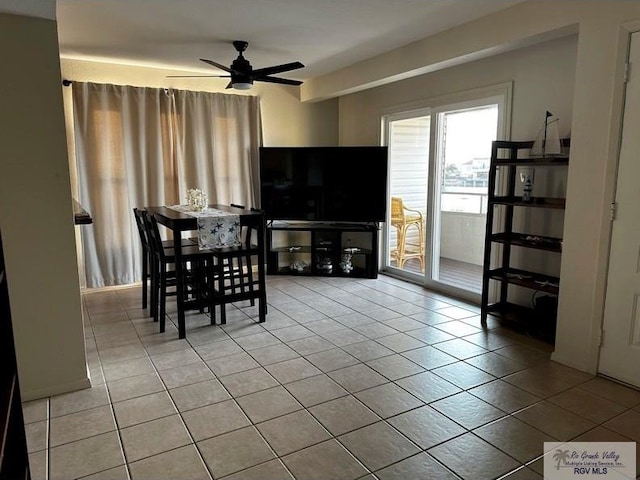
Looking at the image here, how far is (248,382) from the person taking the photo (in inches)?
112

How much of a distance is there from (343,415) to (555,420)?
112cm

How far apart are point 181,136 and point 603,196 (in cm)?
421

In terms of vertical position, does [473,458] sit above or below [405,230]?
below

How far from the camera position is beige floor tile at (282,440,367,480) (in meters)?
1.98

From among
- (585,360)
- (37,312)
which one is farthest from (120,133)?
(585,360)

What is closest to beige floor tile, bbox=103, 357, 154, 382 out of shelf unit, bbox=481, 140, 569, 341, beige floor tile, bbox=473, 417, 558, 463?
beige floor tile, bbox=473, 417, 558, 463

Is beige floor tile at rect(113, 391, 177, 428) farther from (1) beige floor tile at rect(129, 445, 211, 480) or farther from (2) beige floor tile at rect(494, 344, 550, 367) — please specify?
(2) beige floor tile at rect(494, 344, 550, 367)

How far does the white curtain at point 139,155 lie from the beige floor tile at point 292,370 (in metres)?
2.77

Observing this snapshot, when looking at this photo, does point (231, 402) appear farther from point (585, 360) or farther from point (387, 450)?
point (585, 360)

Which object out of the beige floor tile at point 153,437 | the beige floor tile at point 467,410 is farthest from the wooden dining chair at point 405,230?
the beige floor tile at point 153,437

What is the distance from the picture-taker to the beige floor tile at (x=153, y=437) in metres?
2.15

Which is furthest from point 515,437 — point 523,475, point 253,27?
point 253,27

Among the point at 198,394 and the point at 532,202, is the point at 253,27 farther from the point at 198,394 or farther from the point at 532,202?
the point at 198,394

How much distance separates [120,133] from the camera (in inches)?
191
